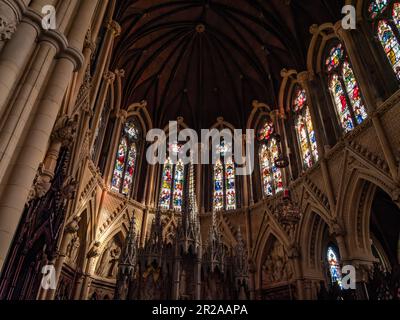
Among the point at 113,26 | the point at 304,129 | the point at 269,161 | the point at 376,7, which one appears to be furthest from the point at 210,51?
the point at 376,7

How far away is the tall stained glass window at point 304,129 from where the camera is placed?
51.1 ft

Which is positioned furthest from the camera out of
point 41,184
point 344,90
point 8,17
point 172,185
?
point 172,185

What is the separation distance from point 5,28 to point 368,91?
1156 centimetres

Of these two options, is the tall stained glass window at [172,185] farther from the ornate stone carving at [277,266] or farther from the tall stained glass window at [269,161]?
the ornate stone carving at [277,266]

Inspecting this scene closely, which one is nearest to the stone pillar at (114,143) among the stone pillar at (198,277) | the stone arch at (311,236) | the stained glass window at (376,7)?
the stone pillar at (198,277)

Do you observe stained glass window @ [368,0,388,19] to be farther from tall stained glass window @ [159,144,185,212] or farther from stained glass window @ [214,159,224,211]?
tall stained glass window @ [159,144,185,212]

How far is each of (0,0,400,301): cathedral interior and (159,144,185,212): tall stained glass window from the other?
9cm

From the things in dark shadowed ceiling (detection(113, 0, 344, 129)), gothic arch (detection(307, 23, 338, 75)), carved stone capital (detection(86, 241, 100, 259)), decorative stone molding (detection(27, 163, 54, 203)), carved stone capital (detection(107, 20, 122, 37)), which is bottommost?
decorative stone molding (detection(27, 163, 54, 203))

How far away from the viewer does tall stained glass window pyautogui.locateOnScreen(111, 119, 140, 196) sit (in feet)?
59.8

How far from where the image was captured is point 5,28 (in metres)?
5.20

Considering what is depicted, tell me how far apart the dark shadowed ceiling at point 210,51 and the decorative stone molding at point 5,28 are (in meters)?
11.5

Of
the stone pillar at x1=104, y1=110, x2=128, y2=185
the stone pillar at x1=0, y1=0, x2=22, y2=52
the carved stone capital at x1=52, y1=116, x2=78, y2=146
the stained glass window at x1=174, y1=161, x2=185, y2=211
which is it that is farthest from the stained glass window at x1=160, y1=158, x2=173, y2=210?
the stone pillar at x1=0, y1=0, x2=22, y2=52

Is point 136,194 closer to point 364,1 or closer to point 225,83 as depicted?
point 225,83

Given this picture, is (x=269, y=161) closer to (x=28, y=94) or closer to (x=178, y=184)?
(x=178, y=184)
